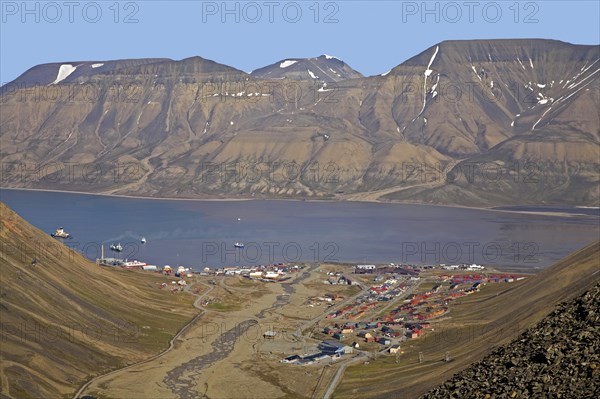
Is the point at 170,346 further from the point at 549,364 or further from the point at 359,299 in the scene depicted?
the point at 549,364

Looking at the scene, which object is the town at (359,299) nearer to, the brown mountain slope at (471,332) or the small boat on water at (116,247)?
the brown mountain slope at (471,332)

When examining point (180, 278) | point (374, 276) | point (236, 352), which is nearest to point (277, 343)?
point (236, 352)

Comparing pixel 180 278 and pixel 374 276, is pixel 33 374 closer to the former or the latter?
pixel 180 278

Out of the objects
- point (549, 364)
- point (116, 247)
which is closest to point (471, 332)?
point (549, 364)

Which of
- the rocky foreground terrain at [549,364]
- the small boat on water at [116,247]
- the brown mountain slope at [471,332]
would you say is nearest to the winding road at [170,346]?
the brown mountain slope at [471,332]

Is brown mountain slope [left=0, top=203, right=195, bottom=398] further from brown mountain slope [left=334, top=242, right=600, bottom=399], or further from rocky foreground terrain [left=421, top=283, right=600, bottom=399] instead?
Result: rocky foreground terrain [left=421, top=283, right=600, bottom=399]
